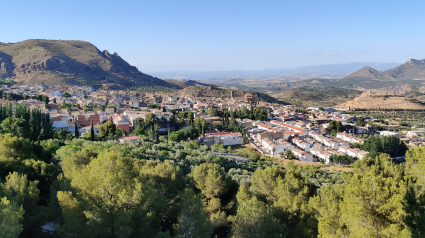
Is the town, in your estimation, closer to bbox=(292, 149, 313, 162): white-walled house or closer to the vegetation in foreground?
bbox=(292, 149, 313, 162): white-walled house

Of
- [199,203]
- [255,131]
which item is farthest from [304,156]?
[199,203]

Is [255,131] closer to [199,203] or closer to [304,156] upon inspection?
[304,156]

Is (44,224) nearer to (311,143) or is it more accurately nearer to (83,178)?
(83,178)

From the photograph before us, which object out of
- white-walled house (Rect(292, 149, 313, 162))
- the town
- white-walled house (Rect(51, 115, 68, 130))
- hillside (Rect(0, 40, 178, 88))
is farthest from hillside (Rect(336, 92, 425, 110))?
white-walled house (Rect(51, 115, 68, 130))

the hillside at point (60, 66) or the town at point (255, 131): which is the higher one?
the hillside at point (60, 66)

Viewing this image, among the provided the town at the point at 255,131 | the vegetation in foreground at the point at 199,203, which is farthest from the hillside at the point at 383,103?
the vegetation in foreground at the point at 199,203

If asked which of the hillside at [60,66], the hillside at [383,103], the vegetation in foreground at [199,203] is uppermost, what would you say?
the hillside at [60,66]

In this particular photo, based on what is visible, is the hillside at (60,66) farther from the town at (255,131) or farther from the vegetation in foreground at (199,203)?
the vegetation in foreground at (199,203)
